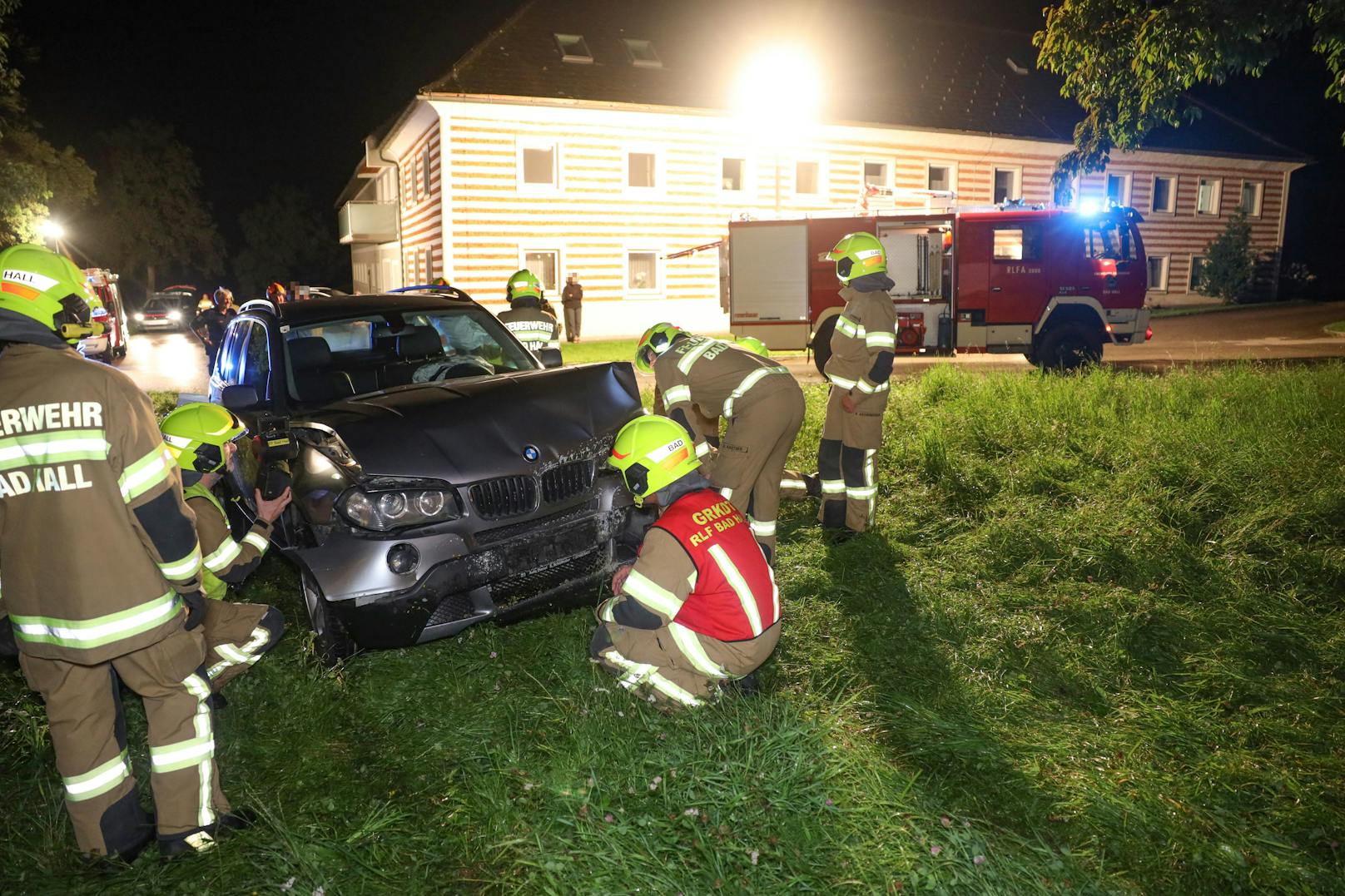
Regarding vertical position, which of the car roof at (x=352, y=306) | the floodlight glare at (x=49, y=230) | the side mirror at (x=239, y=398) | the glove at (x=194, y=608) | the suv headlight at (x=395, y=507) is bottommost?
the glove at (x=194, y=608)

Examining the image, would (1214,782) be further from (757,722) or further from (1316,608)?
(1316,608)

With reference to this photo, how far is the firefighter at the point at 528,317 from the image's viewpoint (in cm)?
821

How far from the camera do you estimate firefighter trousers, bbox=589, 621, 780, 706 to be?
3482mm

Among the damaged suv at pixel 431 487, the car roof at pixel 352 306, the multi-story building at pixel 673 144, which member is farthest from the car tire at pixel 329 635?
the multi-story building at pixel 673 144

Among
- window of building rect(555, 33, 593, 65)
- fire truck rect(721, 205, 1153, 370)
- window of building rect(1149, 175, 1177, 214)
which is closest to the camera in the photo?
fire truck rect(721, 205, 1153, 370)

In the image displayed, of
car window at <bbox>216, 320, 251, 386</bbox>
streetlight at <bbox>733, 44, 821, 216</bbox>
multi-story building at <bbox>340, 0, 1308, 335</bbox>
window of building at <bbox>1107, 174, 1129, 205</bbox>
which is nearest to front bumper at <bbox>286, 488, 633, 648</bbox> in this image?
car window at <bbox>216, 320, 251, 386</bbox>

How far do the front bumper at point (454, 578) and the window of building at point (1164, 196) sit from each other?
32.5 meters

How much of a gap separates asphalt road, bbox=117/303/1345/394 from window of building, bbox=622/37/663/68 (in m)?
9.74

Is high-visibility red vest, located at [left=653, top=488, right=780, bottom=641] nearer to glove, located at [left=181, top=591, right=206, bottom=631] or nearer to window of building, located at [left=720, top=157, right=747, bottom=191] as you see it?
glove, located at [left=181, top=591, right=206, bottom=631]

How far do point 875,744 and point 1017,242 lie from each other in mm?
11951

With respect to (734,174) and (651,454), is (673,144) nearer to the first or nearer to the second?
(734,174)

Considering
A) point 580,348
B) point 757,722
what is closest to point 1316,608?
point 757,722

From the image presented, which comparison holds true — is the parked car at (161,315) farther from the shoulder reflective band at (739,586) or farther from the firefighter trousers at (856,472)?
the shoulder reflective band at (739,586)

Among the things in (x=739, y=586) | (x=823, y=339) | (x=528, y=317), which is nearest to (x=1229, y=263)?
(x=823, y=339)
